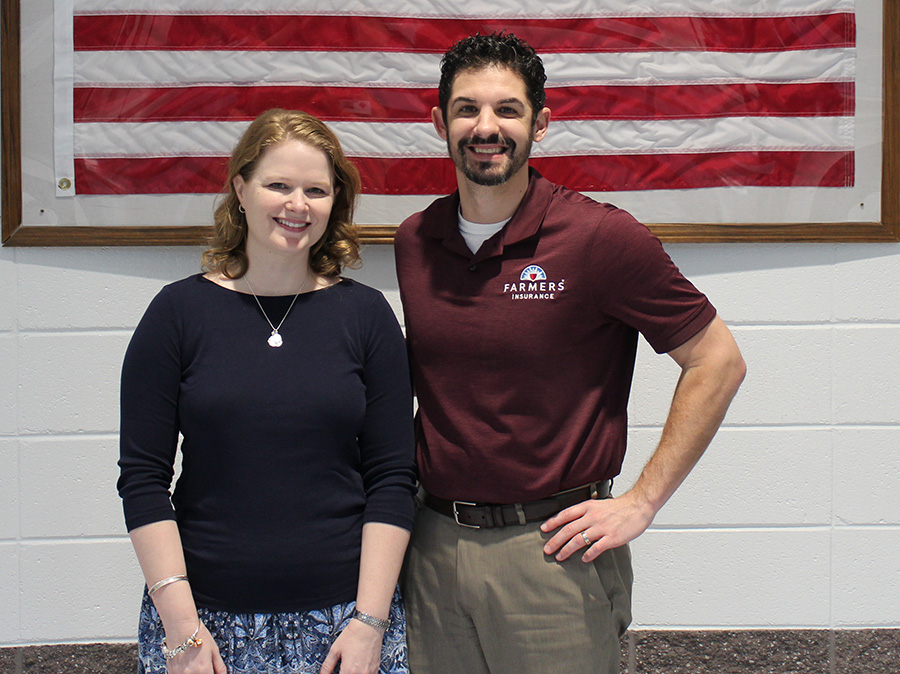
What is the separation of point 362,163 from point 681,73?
868 millimetres

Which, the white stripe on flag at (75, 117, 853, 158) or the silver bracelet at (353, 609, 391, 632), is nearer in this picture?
the silver bracelet at (353, 609, 391, 632)

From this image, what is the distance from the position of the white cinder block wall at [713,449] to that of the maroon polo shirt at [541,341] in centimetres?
69

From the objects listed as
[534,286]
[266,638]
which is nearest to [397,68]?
[534,286]

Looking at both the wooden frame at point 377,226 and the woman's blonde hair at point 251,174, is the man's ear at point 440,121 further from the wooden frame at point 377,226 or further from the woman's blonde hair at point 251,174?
the wooden frame at point 377,226

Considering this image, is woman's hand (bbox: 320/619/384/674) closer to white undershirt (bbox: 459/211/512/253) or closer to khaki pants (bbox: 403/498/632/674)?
khaki pants (bbox: 403/498/632/674)

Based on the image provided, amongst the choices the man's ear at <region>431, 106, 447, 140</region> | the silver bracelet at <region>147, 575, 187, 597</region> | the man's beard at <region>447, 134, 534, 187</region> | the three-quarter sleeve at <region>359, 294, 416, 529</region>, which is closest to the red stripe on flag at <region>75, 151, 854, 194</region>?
the man's ear at <region>431, 106, 447, 140</region>

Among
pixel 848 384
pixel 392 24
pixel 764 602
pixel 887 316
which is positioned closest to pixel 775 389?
pixel 848 384

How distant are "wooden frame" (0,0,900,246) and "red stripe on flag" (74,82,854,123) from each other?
143 mm

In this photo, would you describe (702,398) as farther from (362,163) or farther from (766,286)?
(362,163)


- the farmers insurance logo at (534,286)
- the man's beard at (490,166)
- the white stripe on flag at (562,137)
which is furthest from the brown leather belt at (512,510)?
the white stripe on flag at (562,137)

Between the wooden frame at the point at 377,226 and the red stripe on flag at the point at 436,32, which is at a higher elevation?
the red stripe on flag at the point at 436,32

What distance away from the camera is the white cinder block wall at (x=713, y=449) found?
2021 mm

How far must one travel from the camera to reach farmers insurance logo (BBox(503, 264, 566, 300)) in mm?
1354

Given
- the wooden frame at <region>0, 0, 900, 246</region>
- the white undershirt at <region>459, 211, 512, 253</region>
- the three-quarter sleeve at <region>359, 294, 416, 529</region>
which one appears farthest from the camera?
the wooden frame at <region>0, 0, 900, 246</region>
